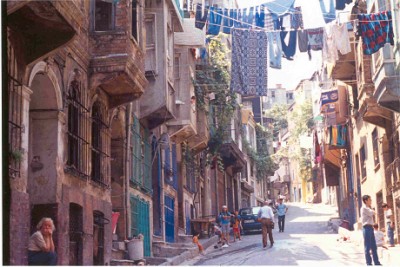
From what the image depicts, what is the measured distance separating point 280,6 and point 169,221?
936 cm

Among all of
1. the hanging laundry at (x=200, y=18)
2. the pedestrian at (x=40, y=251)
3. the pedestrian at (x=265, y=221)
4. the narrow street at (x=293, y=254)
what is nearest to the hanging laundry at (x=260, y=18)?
the hanging laundry at (x=200, y=18)

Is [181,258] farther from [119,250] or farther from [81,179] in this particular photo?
[81,179]

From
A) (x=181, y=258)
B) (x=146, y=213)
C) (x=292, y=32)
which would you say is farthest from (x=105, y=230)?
(x=292, y=32)

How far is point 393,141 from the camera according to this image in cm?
2478

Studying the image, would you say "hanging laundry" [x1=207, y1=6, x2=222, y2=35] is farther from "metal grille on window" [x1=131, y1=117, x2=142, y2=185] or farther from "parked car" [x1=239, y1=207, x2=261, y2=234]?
"parked car" [x1=239, y1=207, x2=261, y2=234]

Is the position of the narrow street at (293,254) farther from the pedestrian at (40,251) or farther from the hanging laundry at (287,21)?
the pedestrian at (40,251)

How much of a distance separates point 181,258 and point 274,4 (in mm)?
8484

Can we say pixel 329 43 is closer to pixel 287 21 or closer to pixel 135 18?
pixel 287 21

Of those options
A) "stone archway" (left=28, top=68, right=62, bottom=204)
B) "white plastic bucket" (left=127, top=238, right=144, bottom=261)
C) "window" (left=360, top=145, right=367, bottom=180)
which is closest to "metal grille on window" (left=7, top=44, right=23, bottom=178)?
"stone archway" (left=28, top=68, right=62, bottom=204)

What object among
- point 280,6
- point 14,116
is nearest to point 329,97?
point 280,6

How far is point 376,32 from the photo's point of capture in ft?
68.8

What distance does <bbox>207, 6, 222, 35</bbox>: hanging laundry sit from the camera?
23.5m

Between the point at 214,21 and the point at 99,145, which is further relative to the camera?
the point at 214,21

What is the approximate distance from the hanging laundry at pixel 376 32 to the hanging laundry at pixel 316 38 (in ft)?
4.98
